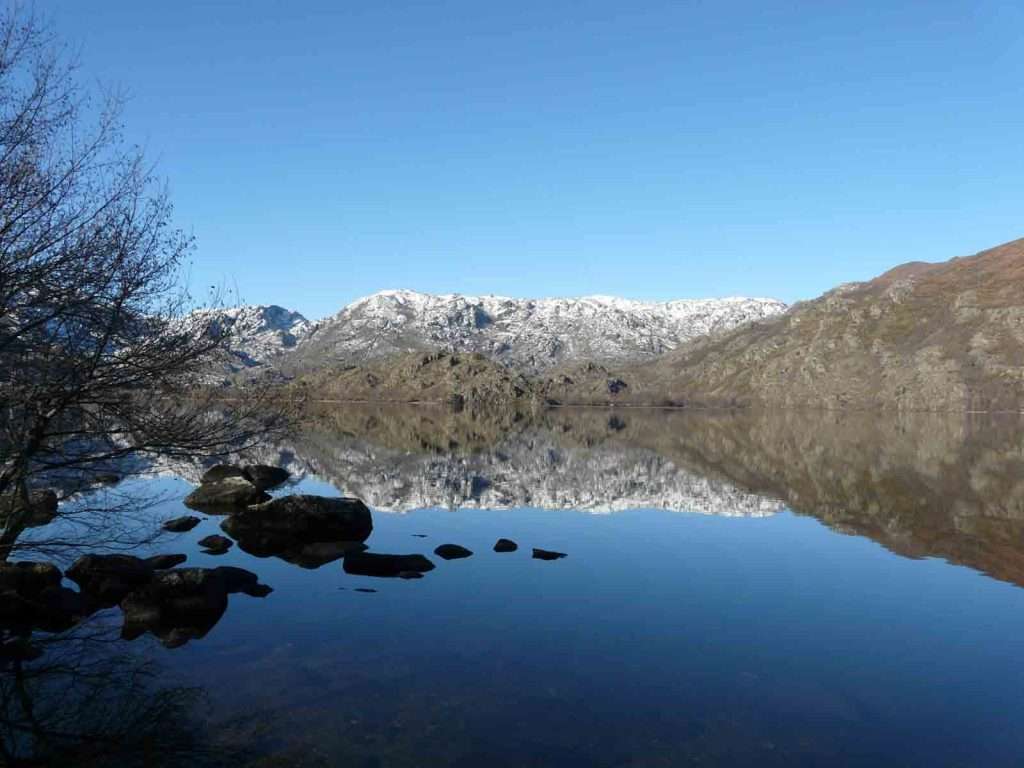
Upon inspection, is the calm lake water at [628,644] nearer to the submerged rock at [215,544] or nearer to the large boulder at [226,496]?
the submerged rock at [215,544]

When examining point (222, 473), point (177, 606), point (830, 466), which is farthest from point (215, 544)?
point (830, 466)

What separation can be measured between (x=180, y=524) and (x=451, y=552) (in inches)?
687

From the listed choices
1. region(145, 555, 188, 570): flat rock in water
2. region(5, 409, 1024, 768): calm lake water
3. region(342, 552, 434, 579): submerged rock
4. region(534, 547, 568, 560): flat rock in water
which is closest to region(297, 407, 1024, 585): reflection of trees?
region(5, 409, 1024, 768): calm lake water

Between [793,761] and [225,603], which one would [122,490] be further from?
[793,761]

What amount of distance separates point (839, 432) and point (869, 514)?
98288mm

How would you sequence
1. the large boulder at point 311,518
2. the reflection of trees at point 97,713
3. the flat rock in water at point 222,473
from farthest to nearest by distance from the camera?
the flat rock in water at point 222,473 → the large boulder at point 311,518 → the reflection of trees at point 97,713

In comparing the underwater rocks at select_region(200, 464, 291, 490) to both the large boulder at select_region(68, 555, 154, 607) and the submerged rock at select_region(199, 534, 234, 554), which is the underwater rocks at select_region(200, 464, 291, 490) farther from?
the large boulder at select_region(68, 555, 154, 607)

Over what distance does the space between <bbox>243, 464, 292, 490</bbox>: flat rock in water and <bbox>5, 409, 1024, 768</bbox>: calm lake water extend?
6709mm

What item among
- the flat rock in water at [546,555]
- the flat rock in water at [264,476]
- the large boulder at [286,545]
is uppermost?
the flat rock in water at [264,476]

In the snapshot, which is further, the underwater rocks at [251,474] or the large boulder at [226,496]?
the underwater rocks at [251,474]

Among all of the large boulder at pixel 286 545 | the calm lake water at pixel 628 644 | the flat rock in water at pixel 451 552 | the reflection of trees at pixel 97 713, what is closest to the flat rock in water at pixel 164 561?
the calm lake water at pixel 628 644

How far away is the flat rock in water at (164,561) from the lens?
32.6 metres

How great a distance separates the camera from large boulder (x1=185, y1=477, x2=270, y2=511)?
5053cm

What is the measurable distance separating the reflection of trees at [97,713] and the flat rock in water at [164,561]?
30.6ft
